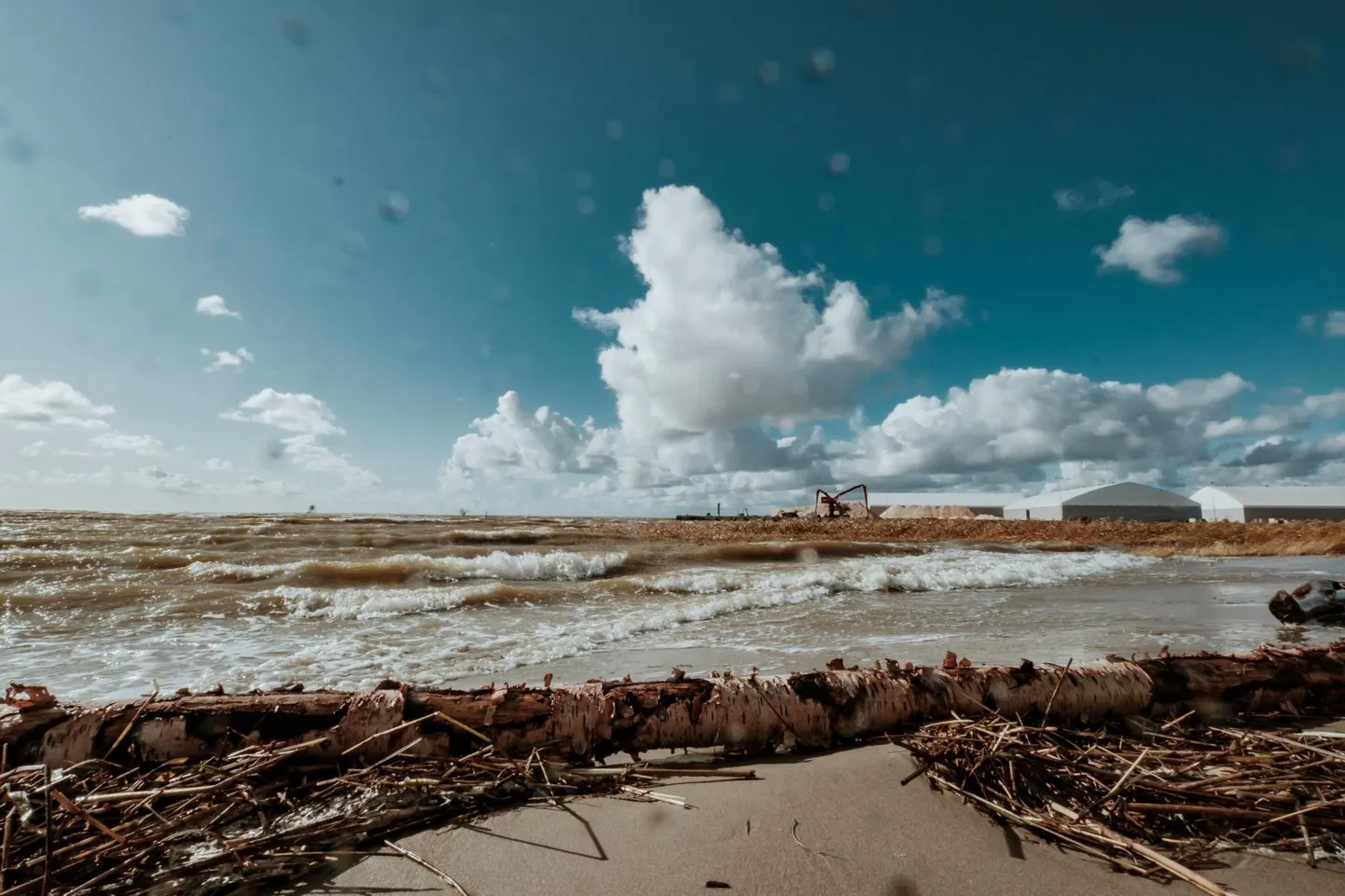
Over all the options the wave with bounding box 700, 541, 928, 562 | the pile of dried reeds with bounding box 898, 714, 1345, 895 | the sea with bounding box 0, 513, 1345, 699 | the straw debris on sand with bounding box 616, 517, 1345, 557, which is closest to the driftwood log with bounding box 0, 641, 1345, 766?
the pile of dried reeds with bounding box 898, 714, 1345, 895

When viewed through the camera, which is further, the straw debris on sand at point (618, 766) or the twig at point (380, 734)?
the twig at point (380, 734)

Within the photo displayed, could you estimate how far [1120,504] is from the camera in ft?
169

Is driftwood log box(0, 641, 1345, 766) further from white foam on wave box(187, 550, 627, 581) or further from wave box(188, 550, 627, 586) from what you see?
white foam on wave box(187, 550, 627, 581)

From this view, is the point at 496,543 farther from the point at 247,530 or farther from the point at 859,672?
the point at 859,672

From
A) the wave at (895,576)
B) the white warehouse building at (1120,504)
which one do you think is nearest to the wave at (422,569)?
the wave at (895,576)

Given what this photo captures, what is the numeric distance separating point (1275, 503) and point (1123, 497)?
11653 millimetres

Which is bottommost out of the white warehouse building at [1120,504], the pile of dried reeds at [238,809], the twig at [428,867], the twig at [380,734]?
the twig at [428,867]

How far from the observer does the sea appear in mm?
5297

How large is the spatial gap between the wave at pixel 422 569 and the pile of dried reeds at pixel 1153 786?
35.0ft

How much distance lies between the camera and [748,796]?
220cm

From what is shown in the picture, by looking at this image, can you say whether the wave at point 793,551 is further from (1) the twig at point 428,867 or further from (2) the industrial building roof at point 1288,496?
(2) the industrial building roof at point 1288,496

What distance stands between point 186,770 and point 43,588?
10.5 metres

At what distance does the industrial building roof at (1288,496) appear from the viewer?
49688 millimetres

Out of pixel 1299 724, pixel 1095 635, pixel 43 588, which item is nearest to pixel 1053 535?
pixel 1095 635
